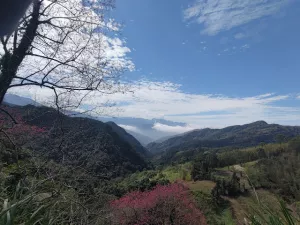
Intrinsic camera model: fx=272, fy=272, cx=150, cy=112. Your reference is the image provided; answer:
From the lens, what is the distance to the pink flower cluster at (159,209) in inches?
771

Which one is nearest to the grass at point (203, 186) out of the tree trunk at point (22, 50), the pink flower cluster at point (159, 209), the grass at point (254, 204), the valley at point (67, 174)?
the pink flower cluster at point (159, 209)

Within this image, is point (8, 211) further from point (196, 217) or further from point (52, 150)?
point (196, 217)

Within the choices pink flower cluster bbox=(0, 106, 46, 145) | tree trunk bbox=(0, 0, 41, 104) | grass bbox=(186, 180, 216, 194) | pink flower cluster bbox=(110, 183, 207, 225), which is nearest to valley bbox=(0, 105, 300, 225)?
pink flower cluster bbox=(0, 106, 46, 145)

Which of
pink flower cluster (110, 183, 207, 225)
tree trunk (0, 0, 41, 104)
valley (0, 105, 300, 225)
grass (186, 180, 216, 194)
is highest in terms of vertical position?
tree trunk (0, 0, 41, 104)

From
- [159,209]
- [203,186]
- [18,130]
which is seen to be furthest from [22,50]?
[203,186]

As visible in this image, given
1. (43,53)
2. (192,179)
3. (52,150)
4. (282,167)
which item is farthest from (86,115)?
(192,179)

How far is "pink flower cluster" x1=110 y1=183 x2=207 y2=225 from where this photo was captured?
1958 cm

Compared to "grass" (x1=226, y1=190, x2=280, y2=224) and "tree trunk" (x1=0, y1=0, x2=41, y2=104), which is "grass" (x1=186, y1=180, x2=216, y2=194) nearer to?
"tree trunk" (x1=0, y1=0, x2=41, y2=104)

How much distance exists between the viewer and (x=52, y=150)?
4633 mm

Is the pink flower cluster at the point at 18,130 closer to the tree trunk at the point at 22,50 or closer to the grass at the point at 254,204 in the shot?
the tree trunk at the point at 22,50

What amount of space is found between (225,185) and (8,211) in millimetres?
49510

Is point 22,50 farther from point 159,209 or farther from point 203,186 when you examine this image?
point 203,186

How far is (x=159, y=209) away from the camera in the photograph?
20750mm

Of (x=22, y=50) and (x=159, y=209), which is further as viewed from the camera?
(x=159, y=209)
